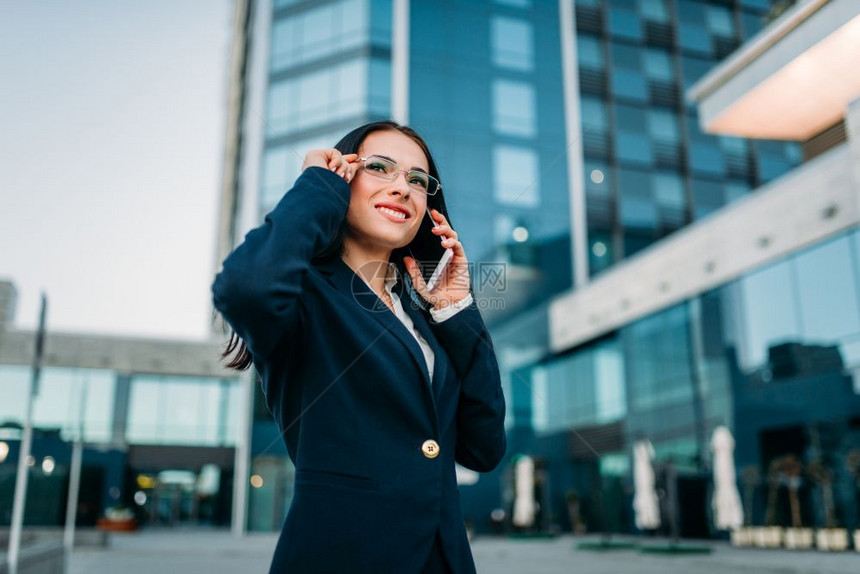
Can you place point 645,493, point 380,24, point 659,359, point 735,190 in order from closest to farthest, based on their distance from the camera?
1. point 645,493
2. point 659,359
3. point 380,24
4. point 735,190

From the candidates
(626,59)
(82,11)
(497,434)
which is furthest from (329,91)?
(497,434)

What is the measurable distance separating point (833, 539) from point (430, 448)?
1839 centimetres

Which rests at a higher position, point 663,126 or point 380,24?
point 380,24

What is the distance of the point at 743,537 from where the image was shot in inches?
770

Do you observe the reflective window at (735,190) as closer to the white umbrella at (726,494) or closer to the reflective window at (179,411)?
the white umbrella at (726,494)

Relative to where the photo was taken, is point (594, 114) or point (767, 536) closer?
point (767, 536)

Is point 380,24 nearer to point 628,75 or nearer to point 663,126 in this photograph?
point 628,75

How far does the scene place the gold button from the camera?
5.16ft

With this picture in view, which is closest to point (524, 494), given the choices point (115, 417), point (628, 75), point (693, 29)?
point (115, 417)

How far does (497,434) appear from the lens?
6.18ft

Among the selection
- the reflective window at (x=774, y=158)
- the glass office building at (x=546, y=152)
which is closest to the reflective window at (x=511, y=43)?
the glass office building at (x=546, y=152)

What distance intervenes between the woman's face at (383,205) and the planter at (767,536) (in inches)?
775

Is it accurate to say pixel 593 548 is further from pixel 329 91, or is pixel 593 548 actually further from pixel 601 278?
pixel 329 91

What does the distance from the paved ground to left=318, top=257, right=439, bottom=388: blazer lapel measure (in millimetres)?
12498
